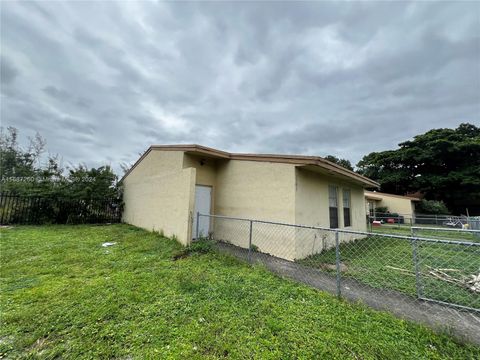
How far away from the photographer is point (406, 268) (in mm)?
5031

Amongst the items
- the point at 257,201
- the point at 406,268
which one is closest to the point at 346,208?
the point at 406,268

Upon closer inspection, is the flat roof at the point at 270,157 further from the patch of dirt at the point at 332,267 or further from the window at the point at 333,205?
the patch of dirt at the point at 332,267

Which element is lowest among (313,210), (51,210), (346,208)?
(51,210)

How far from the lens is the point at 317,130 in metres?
22.0

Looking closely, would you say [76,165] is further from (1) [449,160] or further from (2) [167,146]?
(1) [449,160]

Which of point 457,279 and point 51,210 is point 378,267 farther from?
point 51,210

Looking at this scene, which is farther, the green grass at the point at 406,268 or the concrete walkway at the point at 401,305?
the green grass at the point at 406,268

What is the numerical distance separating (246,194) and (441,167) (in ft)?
107

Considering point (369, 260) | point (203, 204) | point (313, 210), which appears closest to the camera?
point (369, 260)

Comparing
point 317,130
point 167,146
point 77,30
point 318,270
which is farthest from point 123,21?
point 317,130

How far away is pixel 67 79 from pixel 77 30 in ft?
10.9

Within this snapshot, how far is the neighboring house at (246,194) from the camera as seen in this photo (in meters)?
5.89

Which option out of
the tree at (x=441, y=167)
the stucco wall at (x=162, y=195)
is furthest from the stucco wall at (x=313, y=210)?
the tree at (x=441, y=167)

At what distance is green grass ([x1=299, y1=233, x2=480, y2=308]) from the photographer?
143 inches
